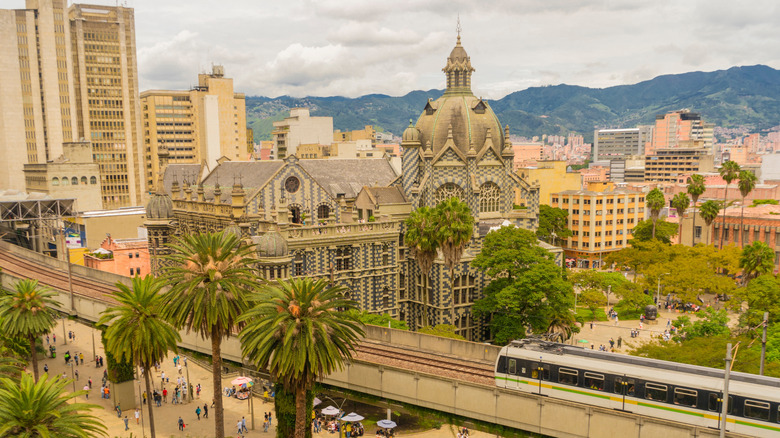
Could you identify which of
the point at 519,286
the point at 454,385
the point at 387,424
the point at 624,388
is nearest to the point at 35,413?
the point at 454,385

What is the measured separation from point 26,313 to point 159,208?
109 ft

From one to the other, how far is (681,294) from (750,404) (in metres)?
56.0

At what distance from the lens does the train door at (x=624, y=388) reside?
39719 mm

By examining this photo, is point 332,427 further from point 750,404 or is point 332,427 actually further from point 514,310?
point 750,404

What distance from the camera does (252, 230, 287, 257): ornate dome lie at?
194 ft

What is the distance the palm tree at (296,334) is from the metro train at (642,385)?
13.9 m

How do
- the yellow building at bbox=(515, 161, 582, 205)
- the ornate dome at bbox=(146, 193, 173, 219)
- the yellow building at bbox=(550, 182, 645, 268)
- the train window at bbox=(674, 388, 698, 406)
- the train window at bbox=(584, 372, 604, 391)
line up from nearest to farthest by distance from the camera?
the train window at bbox=(674, 388, 698, 406), the train window at bbox=(584, 372, 604, 391), the ornate dome at bbox=(146, 193, 173, 219), the yellow building at bbox=(550, 182, 645, 268), the yellow building at bbox=(515, 161, 582, 205)

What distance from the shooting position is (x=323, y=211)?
265 ft

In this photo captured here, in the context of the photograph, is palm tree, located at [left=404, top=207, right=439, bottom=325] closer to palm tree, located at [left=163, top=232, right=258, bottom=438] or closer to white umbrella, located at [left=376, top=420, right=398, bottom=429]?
white umbrella, located at [left=376, top=420, right=398, bottom=429]

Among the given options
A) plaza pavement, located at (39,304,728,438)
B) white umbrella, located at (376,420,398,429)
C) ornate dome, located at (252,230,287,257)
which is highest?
ornate dome, located at (252,230,287,257)

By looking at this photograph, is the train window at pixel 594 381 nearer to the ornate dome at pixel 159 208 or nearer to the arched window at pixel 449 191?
the arched window at pixel 449 191

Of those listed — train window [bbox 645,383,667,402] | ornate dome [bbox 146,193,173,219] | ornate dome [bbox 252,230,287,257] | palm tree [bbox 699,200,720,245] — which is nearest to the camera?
train window [bbox 645,383,667,402]

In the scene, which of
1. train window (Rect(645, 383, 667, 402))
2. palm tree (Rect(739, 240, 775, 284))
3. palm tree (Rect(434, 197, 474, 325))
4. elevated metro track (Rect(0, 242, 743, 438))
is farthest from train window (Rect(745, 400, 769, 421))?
palm tree (Rect(739, 240, 775, 284))

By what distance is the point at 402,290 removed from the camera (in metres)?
78.3
